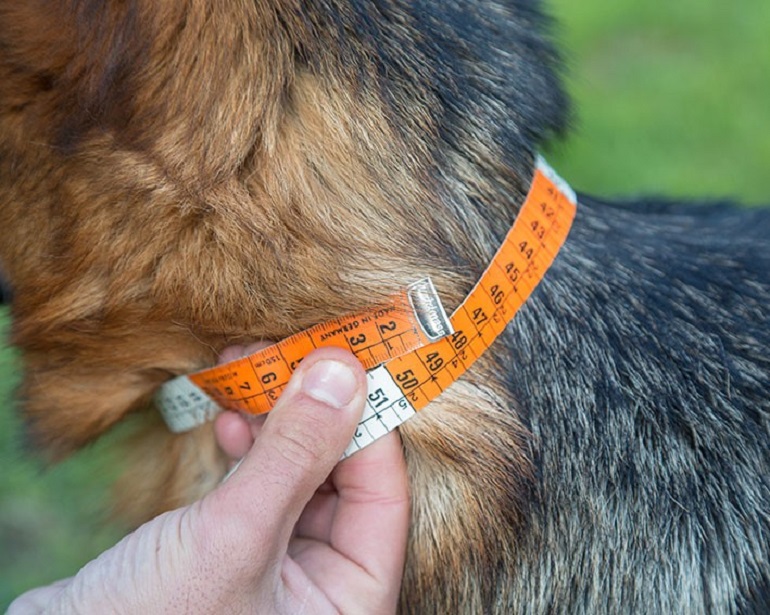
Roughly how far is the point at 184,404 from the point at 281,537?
43 cm

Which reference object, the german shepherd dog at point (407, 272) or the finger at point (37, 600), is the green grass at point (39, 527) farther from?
the german shepherd dog at point (407, 272)

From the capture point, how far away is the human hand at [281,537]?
158 centimetres

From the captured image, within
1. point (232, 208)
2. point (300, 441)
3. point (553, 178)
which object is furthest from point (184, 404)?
point (553, 178)

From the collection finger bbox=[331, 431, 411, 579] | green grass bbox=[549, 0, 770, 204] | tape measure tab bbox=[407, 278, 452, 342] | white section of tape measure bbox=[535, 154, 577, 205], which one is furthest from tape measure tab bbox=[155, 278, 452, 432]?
green grass bbox=[549, 0, 770, 204]

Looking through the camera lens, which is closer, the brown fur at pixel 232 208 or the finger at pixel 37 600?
the brown fur at pixel 232 208

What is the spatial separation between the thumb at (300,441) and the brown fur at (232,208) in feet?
0.37

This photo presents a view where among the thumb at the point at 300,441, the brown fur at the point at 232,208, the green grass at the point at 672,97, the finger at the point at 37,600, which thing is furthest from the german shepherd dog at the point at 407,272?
the green grass at the point at 672,97

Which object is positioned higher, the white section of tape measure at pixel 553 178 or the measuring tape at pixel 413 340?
the white section of tape measure at pixel 553 178

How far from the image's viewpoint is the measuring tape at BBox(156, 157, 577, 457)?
1633 mm

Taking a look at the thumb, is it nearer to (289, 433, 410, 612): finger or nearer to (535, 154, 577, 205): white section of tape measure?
(289, 433, 410, 612): finger

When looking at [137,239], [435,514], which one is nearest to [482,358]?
[435,514]

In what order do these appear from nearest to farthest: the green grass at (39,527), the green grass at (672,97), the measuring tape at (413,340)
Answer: the measuring tape at (413,340), the green grass at (39,527), the green grass at (672,97)

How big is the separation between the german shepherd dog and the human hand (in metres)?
0.08

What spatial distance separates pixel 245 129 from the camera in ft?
5.07
